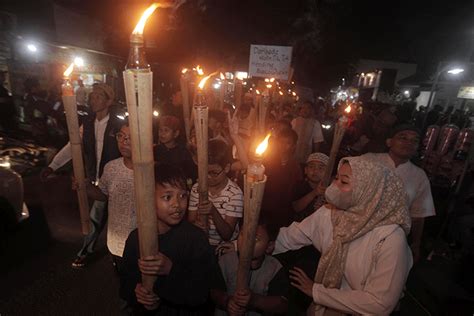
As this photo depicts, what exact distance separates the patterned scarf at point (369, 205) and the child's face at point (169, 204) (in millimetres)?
1160

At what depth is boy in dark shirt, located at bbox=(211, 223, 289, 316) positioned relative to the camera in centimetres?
215

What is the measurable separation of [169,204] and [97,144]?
9.50ft

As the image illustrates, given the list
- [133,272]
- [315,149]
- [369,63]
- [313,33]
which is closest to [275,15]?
[313,33]

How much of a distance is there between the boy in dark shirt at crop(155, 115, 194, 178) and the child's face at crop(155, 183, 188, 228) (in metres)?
1.91

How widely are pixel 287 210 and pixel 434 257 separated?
3971 millimetres

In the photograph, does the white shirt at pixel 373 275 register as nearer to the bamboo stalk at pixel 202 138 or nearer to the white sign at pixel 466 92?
the bamboo stalk at pixel 202 138

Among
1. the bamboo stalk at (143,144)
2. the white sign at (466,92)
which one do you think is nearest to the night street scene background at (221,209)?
the bamboo stalk at (143,144)

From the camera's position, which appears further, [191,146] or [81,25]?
Result: [81,25]

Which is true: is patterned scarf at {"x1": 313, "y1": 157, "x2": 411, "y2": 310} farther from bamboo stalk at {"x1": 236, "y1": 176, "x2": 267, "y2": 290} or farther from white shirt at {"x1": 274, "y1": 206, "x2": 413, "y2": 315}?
bamboo stalk at {"x1": 236, "y1": 176, "x2": 267, "y2": 290}

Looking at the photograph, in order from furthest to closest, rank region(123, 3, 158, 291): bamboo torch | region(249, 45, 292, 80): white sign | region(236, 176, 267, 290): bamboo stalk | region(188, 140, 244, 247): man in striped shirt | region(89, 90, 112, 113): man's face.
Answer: region(249, 45, 292, 80): white sign, region(89, 90, 112, 113): man's face, region(188, 140, 244, 247): man in striped shirt, region(236, 176, 267, 290): bamboo stalk, region(123, 3, 158, 291): bamboo torch

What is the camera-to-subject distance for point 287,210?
3387 millimetres

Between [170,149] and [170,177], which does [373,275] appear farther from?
[170,149]

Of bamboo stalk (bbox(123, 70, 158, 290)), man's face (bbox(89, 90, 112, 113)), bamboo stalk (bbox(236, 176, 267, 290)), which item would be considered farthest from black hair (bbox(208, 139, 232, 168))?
man's face (bbox(89, 90, 112, 113))

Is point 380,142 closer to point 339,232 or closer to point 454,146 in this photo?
point 454,146
